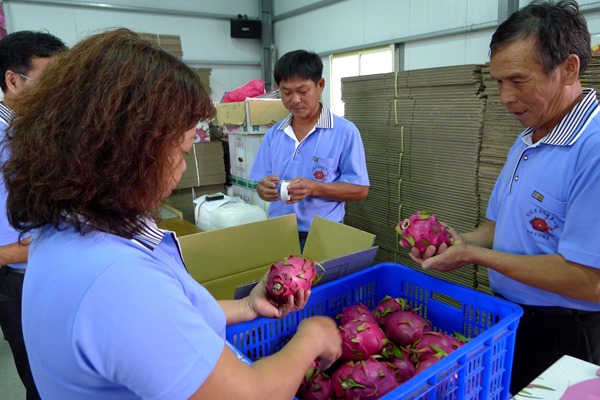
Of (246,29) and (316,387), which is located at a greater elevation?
(246,29)

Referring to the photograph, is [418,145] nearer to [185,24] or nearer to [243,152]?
[243,152]

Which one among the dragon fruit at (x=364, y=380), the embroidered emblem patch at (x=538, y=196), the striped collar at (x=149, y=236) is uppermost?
the striped collar at (x=149, y=236)

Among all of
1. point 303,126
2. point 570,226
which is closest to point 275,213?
point 303,126

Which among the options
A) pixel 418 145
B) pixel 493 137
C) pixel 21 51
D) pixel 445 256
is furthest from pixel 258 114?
pixel 445 256

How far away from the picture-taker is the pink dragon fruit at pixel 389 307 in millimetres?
1237

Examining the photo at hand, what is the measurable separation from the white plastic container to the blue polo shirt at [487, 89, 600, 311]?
2.08m

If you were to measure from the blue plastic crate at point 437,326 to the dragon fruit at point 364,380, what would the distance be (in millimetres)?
161

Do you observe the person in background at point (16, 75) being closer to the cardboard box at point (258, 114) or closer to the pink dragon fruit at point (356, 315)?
the pink dragon fruit at point (356, 315)

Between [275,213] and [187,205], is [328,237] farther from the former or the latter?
[187,205]

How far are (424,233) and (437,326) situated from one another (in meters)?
0.31

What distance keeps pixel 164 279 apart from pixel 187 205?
181 inches

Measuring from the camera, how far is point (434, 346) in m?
1.00

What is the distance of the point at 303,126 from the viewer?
7.70 feet

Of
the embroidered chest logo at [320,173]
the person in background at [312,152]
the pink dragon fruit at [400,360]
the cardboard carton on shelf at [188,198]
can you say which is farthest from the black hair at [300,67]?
the cardboard carton on shelf at [188,198]
